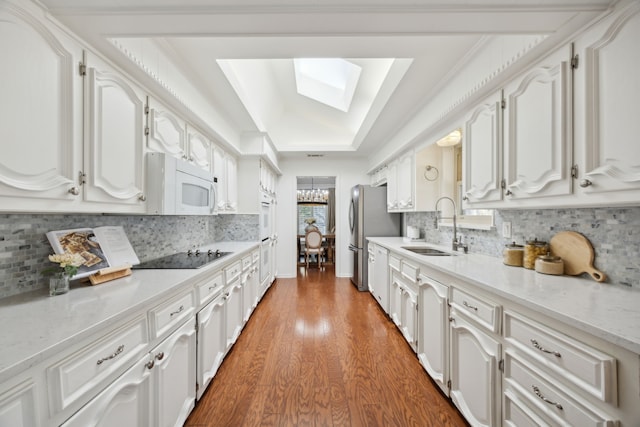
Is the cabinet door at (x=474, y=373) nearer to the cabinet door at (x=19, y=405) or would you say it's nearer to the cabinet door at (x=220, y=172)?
the cabinet door at (x=19, y=405)

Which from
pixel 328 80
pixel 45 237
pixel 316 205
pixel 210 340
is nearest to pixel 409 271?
Answer: pixel 210 340

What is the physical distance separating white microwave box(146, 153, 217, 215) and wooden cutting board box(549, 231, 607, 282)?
2.42 m

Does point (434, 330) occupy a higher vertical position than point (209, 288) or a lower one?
lower

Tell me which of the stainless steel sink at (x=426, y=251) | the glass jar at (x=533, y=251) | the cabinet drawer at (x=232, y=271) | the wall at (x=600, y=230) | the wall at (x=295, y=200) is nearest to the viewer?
the wall at (x=600, y=230)

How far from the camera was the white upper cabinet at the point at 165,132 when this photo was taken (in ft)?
5.22

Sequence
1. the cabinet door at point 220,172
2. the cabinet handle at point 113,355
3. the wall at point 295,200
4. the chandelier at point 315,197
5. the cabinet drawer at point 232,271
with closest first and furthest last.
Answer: the cabinet handle at point 113,355, the cabinet drawer at point 232,271, the cabinet door at point 220,172, the wall at point 295,200, the chandelier at point 315,197

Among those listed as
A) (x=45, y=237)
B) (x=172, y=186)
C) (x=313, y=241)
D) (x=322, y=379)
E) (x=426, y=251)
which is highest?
(x=172, y=186)

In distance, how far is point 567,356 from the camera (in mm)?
852

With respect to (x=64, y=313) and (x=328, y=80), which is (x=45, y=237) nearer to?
(x=64, y=313)

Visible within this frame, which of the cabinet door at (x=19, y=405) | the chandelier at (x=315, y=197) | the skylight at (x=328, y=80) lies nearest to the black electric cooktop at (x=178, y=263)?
the cabinet door at (x=19, y=405)

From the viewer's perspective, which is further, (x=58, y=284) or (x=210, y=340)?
(x=210, y=340)

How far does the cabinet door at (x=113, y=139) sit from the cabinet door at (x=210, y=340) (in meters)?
0.81

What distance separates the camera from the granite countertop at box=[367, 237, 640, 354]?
753mm

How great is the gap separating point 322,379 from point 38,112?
218 centimetres
